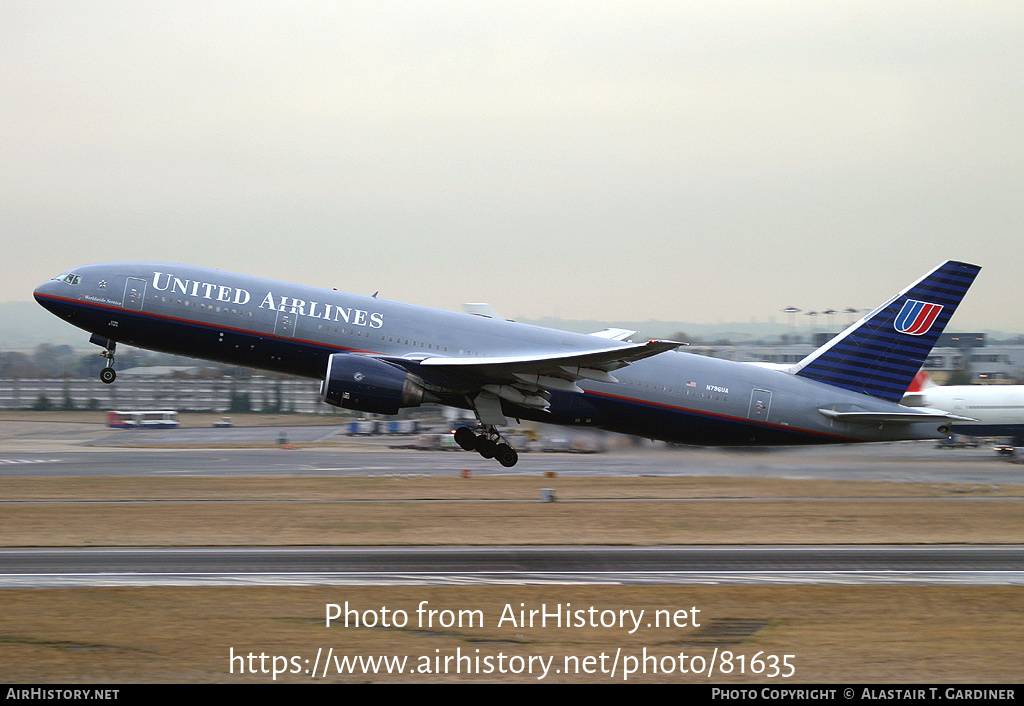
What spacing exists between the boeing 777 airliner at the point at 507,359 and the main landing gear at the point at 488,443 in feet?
0.18

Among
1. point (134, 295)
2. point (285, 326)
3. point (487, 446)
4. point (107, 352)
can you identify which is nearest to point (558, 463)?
point (487, 446)

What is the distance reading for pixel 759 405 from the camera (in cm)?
A: 3484

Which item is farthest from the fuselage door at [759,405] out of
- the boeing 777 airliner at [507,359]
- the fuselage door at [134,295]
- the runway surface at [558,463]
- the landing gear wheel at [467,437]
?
the fuselage door at [134,295]

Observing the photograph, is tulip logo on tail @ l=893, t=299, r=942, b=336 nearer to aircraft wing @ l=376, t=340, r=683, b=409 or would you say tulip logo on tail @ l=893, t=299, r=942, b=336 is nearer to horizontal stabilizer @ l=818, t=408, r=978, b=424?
horizontal stabilizer @ l=818, t=408, r=978, b=424

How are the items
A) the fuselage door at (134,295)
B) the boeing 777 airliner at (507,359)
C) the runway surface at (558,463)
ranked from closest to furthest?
the boeing 777 airliner at (507,359) → the fuselage door at (134,295) → the runway surface at (558,463)

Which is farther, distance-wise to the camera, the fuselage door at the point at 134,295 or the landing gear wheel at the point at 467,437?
the landing gear wheel at the point at 467,437

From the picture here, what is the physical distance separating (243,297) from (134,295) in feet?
11.4

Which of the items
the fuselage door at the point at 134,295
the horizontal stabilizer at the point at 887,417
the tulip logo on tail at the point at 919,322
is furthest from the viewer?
the tulip logo on tail at the point at 919,322

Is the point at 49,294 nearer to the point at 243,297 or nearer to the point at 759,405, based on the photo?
the point at 243,297

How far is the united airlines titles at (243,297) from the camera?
103 ft

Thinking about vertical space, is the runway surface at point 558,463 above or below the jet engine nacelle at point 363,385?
below

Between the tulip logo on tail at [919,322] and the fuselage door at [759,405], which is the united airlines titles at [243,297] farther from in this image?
the tulip logo on tail at [919,322]

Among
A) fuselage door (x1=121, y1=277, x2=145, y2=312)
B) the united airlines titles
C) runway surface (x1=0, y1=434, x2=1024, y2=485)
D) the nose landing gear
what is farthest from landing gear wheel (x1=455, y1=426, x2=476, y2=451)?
the nose landing gear
